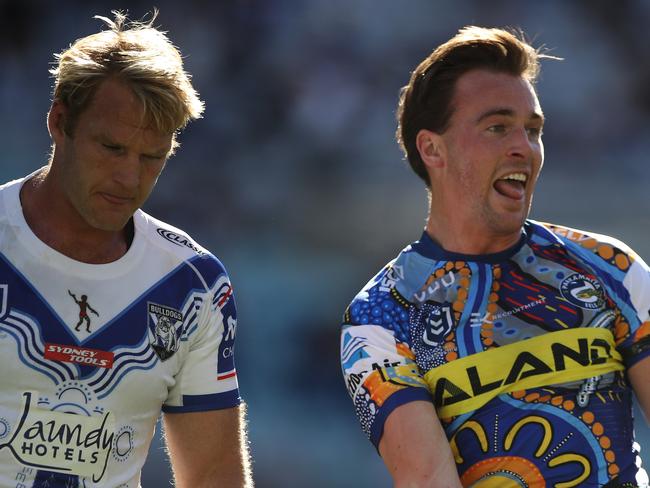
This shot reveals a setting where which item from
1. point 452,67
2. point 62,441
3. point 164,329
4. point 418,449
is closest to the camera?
point 418,449

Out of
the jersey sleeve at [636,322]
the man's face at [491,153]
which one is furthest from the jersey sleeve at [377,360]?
the jersey sleeve at [636,322]

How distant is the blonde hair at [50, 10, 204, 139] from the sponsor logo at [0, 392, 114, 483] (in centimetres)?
80

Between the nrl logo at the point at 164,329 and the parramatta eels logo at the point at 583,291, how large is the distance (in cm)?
112

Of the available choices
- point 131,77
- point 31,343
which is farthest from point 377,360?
point 131,77

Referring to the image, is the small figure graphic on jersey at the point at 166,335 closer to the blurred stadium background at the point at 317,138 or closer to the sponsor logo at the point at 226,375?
the sponsor logo at the point at 226,375

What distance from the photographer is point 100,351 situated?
3084 mm

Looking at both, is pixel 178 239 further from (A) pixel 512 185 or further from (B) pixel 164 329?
(A) pixel 512 185

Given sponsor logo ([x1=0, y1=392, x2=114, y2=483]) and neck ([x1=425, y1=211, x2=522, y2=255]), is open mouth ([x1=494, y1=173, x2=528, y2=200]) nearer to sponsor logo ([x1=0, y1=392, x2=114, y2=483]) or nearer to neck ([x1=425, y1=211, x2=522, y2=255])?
neck ([x1=425, y1=211, x2=522, y2=255])

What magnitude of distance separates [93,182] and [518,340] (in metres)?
1.26

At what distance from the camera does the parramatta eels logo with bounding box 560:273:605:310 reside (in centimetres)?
308

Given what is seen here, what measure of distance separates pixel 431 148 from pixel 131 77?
3.04ft

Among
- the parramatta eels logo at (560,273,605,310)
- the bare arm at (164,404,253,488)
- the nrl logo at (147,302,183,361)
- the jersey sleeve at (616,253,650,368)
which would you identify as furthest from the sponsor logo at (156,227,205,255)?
the jersey sleeve at (616,253,650,368)

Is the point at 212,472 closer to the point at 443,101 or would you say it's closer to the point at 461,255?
the point at 461,255

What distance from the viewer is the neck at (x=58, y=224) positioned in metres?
3.13
